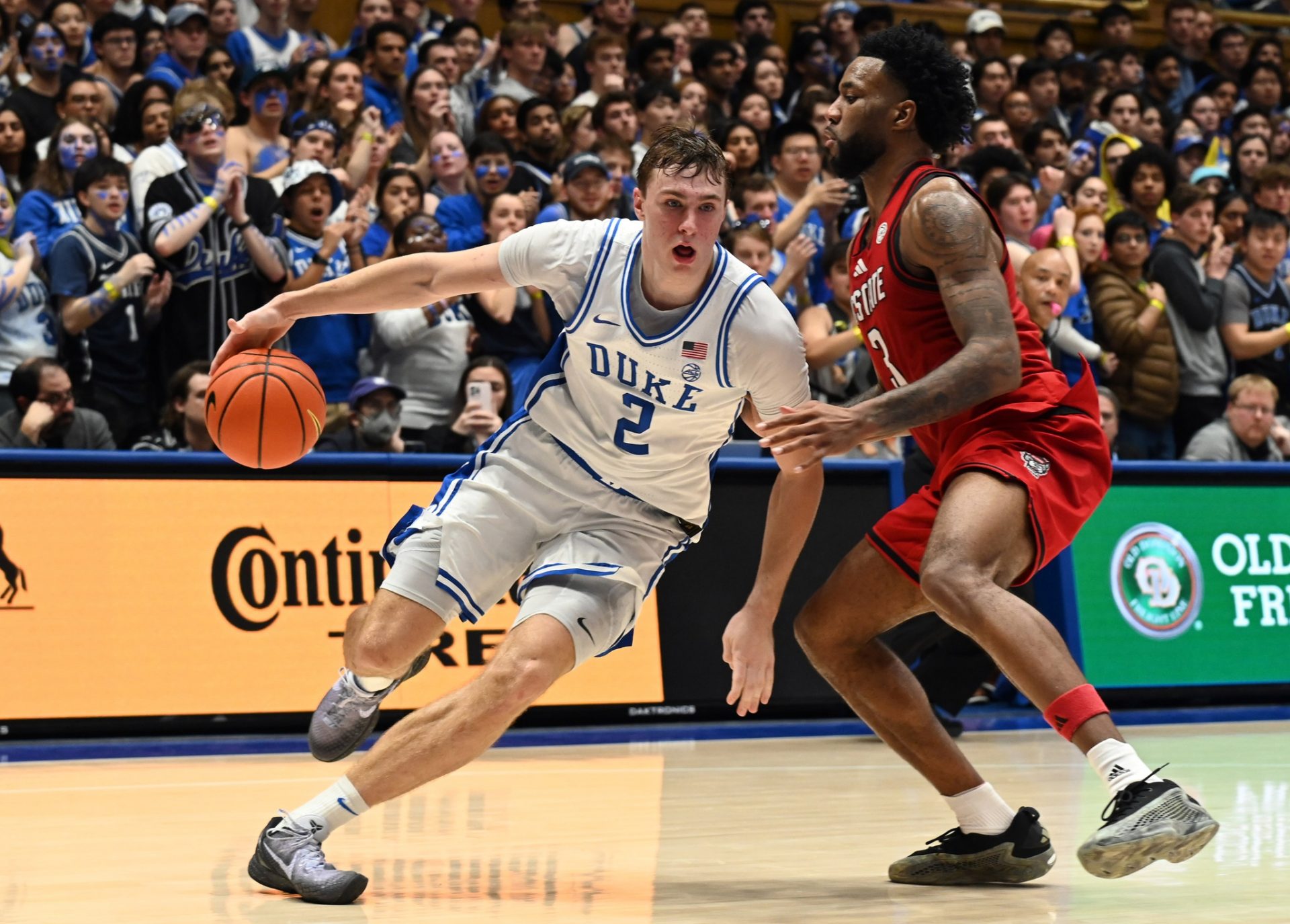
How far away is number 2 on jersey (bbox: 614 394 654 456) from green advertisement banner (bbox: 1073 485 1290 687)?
201 inches

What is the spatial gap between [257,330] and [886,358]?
190 cm

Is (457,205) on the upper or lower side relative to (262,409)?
upper

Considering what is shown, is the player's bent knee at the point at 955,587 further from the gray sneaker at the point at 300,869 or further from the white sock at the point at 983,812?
the gray sneaker at the point at 300,869

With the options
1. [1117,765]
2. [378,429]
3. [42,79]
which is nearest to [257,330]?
[1117,765]

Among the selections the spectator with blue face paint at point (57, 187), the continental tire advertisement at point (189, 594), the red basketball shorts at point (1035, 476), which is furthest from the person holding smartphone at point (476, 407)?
the red basketball shorts at point (1035, 476)

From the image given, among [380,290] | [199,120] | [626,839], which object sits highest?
[199,120]

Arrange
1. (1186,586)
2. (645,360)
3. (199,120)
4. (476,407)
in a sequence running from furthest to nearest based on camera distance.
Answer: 1. (1186,586)
2. (199,120)
3. (476,407)
4. (645,360)

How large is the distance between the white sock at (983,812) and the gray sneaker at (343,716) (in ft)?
5.97

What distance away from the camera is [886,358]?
493 centimetres

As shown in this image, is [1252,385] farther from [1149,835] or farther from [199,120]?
[1149,835]

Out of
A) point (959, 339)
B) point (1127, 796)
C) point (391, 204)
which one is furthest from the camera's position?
point (391, 204)

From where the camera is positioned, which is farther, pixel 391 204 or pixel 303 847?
pixel 391 204

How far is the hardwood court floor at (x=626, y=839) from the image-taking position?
431 centimetres

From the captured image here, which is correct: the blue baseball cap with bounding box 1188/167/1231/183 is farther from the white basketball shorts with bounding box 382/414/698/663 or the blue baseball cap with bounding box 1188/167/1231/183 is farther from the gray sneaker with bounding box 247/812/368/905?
the gray sneaker with bounding box 247/812/368/905
